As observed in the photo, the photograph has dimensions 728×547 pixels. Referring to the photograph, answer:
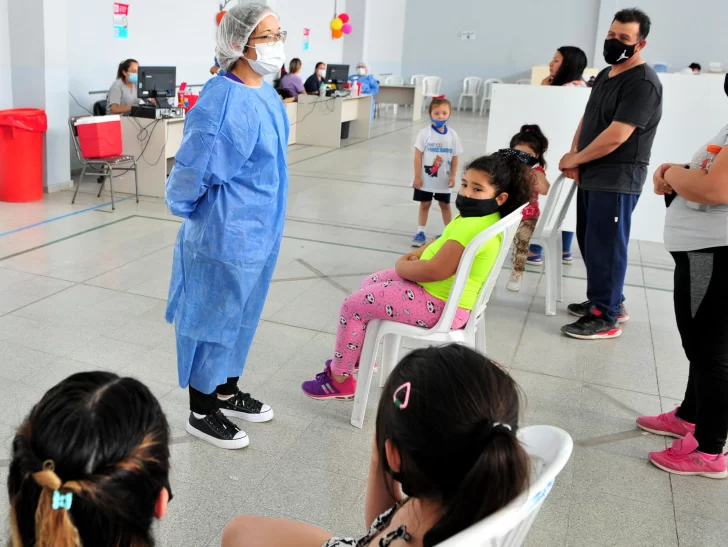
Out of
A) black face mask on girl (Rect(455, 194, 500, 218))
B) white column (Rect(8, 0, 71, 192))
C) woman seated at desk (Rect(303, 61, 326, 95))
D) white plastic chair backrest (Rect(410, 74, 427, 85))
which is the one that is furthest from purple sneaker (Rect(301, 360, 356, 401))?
white plastic chair backrest (Rect(410, 74, 427, 85))

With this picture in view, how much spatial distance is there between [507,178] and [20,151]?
14.0ft

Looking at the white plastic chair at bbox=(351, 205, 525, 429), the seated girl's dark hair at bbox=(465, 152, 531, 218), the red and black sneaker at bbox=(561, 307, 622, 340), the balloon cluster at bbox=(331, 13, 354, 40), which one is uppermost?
the balloon cluster at bbox=(331, 13, 354, 40)

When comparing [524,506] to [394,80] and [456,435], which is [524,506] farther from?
[394,80]

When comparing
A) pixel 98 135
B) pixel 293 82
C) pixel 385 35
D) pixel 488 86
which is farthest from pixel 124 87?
pixel 488 86

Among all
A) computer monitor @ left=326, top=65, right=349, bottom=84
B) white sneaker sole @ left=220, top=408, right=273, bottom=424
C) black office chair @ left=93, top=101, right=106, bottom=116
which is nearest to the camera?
white sneaker sole @ left=220, top=408, right=273, bottom=424

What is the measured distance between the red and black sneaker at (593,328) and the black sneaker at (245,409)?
5.30 feet

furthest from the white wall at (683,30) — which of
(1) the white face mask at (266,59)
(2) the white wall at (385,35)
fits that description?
(1) the white face mask at (266,59)

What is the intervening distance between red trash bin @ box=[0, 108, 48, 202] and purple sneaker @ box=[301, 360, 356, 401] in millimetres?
3796

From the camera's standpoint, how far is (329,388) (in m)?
2.56

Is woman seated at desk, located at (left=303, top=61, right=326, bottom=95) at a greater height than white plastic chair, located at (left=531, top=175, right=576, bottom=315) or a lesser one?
greater

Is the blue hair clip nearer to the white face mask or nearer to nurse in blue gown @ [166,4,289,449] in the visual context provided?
nurse in blue gown @ [166,4,289,449]

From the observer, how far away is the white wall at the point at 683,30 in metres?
13.5

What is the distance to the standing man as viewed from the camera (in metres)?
3.02

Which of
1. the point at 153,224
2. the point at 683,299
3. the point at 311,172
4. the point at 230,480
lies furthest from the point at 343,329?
the point at 311,172
